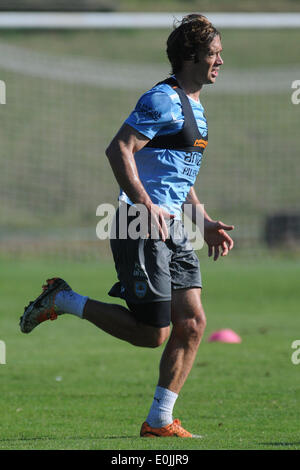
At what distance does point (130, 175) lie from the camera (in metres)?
4.99

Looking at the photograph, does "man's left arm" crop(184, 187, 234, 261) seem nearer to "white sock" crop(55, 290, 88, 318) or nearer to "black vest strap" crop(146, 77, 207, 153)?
"black vest strap" crop(146, 77, 207, 153)

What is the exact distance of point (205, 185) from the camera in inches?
950

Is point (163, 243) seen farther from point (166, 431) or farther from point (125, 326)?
point (166, 431)

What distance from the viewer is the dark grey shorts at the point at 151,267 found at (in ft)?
17.1

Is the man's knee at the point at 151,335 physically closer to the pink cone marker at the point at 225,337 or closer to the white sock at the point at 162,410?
the white sock at the point at 162,410

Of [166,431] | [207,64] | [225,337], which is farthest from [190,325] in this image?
[225,337]

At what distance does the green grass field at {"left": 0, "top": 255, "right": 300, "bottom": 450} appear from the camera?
530 centimetres

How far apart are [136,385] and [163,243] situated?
2.42 m

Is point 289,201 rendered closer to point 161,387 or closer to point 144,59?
point 144,59

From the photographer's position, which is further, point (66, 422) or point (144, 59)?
point (144, 59)

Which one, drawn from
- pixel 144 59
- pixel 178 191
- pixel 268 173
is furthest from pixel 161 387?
pixel 144 59

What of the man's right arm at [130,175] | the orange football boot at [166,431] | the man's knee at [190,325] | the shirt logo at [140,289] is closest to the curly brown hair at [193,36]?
the man's right arm at [130,175]

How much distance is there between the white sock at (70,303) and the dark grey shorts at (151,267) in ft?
0.70
